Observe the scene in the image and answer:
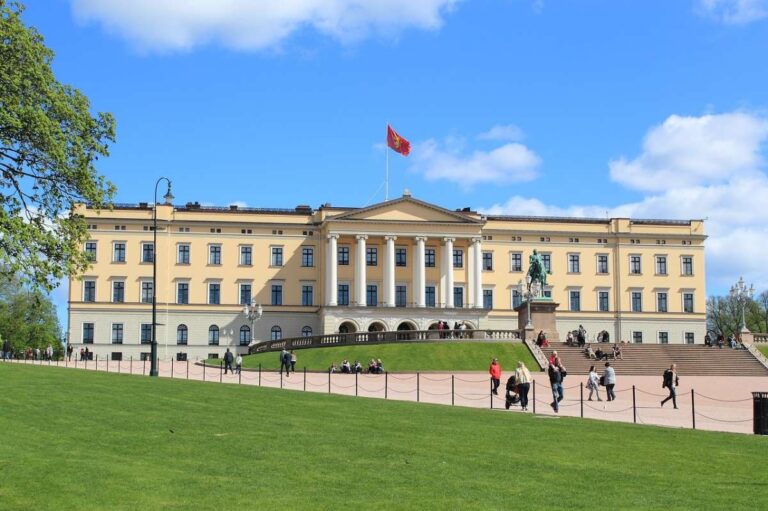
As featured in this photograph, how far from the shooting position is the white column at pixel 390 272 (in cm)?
9406

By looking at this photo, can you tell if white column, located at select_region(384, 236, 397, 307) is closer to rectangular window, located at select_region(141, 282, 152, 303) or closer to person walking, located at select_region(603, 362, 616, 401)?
rectangular window, located at select_region(141, 282, 152, 303)

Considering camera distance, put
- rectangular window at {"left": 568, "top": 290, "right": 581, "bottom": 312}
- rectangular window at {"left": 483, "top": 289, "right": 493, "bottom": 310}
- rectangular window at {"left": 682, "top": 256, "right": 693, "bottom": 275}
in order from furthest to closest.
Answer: rectangular window at {"left": 682, "top": 256, "right": 693, "bottom": 275}
rectangular window at {"left": 568, "top": 290, "right": 581, "bottom": 312}
rectangular window at {"left": 483, "top": 289, "right": 493, "bottom": 310}

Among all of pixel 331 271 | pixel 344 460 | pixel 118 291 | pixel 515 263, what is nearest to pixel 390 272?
pixel 331 271

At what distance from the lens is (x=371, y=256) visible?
97312 millimetres

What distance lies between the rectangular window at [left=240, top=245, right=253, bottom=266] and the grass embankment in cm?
2402

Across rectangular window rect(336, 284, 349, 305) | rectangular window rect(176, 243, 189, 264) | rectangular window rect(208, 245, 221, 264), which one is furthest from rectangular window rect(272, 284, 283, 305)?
rectangular window rect(176, 243, 189, 264)

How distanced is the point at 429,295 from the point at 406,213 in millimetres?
9132

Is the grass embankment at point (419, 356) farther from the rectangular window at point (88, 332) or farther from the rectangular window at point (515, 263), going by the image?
the rectangular window at point (515, 263)

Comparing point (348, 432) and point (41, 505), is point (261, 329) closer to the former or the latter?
point (348, 432)

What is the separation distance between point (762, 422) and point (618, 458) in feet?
28.3

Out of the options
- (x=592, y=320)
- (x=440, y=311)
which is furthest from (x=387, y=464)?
(x=592, y=320)

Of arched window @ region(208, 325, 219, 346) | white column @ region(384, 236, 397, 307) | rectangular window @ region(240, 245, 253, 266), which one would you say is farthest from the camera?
rectangular window @ region(240, 245, 253, 266)

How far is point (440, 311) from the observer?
9319cm

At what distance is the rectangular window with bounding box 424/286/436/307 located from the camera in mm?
97312
